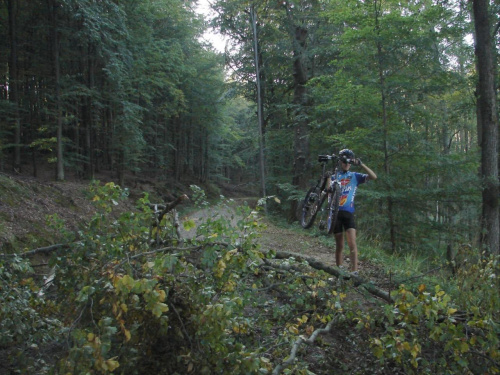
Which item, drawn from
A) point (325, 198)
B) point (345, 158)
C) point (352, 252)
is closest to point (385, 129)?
point (325, 198)

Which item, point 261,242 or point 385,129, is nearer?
point 261,242

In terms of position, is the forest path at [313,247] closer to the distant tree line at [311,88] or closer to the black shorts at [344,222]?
the black shorts at [344,222]

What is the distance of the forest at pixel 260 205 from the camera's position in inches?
96.2

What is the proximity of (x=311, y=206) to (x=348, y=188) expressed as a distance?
188 cm

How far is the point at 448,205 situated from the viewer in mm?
9227

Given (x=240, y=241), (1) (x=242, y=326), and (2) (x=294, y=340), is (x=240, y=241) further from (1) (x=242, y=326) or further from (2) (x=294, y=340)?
(2) (x=294, y=340)

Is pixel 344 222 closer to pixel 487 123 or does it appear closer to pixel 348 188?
pixel 348 188

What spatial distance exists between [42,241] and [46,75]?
9551 millimetres

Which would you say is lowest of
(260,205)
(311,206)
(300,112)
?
(311,206)

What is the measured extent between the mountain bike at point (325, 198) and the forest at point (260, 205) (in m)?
1.02

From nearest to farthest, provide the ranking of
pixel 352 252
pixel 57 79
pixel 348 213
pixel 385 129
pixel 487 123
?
pixel 352 252 < pixel 348 213 < pixel 487 123 < pixel 385 129 < pixel 57 79

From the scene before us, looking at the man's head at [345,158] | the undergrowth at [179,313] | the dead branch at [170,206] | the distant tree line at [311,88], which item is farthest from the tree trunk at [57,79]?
the dead branch at [170,206]

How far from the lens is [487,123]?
8711 mm

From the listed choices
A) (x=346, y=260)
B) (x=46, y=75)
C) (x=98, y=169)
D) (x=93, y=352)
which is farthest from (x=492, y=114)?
(x=98, y=169)
